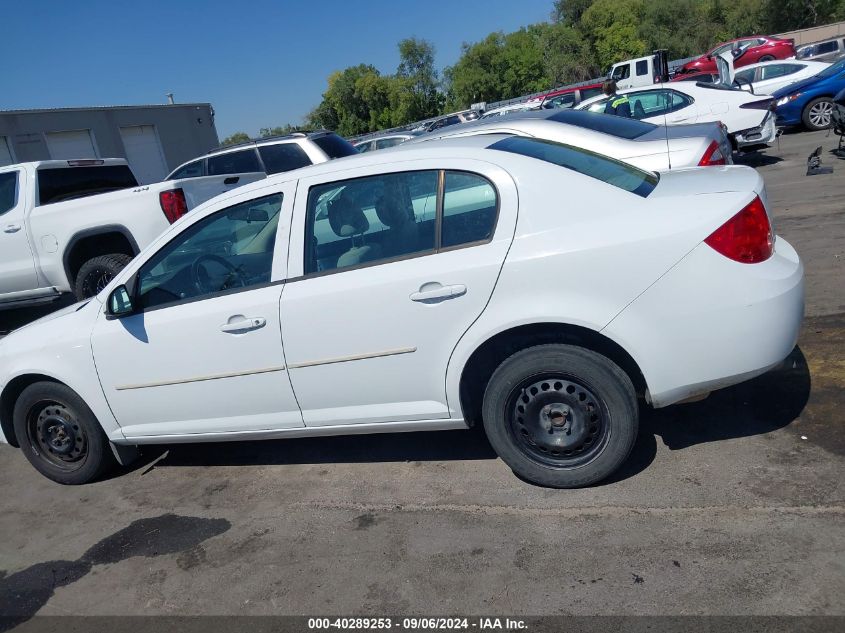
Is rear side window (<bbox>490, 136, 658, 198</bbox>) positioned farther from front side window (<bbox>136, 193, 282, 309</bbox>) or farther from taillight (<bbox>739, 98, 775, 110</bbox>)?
taillight (<bbox>739, 98, 775, 110</bbox>)

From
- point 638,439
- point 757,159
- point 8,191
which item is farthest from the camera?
point 757,159

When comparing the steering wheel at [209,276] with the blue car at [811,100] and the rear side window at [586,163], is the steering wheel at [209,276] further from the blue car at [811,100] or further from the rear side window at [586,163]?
the blue car at [811,100]

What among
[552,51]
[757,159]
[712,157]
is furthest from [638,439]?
[552,51]

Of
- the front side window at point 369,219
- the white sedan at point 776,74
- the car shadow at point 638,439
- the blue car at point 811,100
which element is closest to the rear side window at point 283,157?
the car shadow at point 638,439

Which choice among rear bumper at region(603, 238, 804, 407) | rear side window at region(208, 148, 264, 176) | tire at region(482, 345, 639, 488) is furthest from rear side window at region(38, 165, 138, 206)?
rear bumper at region(603, 238, 804, 407)

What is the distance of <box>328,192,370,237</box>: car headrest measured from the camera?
12.0ft

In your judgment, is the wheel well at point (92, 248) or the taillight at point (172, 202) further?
the wheel well at point (92, 248)

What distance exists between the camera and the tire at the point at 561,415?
3.19 m

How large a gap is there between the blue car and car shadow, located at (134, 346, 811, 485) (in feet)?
43.2

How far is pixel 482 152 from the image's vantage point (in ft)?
11.3

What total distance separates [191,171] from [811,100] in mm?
13466

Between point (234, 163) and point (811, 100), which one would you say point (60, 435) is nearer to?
point (234, 163)

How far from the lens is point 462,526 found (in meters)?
3.31

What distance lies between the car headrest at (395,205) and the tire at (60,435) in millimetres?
2323
